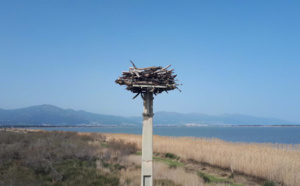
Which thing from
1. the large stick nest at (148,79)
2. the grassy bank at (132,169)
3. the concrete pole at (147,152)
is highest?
the large stick nest at (148,79)

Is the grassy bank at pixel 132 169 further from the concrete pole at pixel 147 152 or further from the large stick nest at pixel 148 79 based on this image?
the large stick nest at pixel 148 79

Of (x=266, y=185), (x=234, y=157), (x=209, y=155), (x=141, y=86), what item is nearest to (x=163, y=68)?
(x=141, y=86)

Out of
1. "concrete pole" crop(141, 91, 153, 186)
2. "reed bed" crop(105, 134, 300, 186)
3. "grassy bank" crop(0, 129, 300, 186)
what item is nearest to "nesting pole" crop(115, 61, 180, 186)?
"concrete pole" crop(141, 91, 153, 186)

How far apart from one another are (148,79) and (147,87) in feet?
0.67

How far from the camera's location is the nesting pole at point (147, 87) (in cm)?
582

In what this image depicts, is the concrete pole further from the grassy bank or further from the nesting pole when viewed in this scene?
the grassy bank

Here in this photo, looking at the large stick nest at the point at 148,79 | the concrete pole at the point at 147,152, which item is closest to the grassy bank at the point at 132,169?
the concrete pole at the point at 147,152

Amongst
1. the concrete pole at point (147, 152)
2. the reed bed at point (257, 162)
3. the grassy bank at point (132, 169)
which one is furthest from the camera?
the reed bed at point (257, 162)

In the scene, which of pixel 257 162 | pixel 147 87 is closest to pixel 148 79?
pixel 147 87

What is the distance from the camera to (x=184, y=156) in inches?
719

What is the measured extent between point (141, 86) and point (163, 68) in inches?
31.5

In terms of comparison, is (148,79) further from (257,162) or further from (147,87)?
(257,162)

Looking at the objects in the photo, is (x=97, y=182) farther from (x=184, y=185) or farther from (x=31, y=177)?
(x=184, y=185)

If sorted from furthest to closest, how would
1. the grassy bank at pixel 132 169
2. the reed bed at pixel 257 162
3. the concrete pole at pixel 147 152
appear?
1. the reed bed at pixel 257 162
2. the grassy bank at pixel 132 169
3. the concrete pole at pixel 147 152
